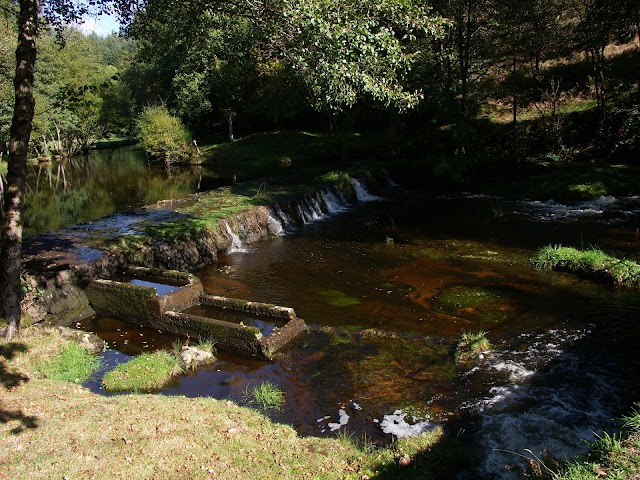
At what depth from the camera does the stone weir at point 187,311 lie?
9.56m

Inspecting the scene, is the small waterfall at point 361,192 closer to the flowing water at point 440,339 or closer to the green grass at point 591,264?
the flowing water at point 440,339

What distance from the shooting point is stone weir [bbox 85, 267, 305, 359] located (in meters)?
9.56

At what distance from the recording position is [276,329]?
9875 mm

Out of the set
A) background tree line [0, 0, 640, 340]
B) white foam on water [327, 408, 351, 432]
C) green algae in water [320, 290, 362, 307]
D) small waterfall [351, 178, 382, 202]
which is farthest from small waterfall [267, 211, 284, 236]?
white foam on water [327, 408, 351, 432]

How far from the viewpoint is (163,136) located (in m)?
44.0

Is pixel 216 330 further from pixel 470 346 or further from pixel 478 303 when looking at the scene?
pixel 478 303

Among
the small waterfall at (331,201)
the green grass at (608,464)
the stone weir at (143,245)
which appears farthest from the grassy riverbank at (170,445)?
the small waterfall at (331,201)

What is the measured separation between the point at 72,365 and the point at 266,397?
3.71 metres

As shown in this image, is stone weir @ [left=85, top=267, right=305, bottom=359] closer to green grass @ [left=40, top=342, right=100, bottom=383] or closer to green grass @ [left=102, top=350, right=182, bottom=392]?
green grass @ [left=102, top=350, right=182, bottom=392]

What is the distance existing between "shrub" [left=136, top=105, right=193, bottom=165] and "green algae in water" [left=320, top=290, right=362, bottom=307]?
1409 inches

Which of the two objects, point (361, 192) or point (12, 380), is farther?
point (361, 192)

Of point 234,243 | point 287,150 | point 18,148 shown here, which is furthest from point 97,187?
point 18,148

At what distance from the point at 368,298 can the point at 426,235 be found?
6.77 metres

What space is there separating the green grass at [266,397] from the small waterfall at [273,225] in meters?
11.8
